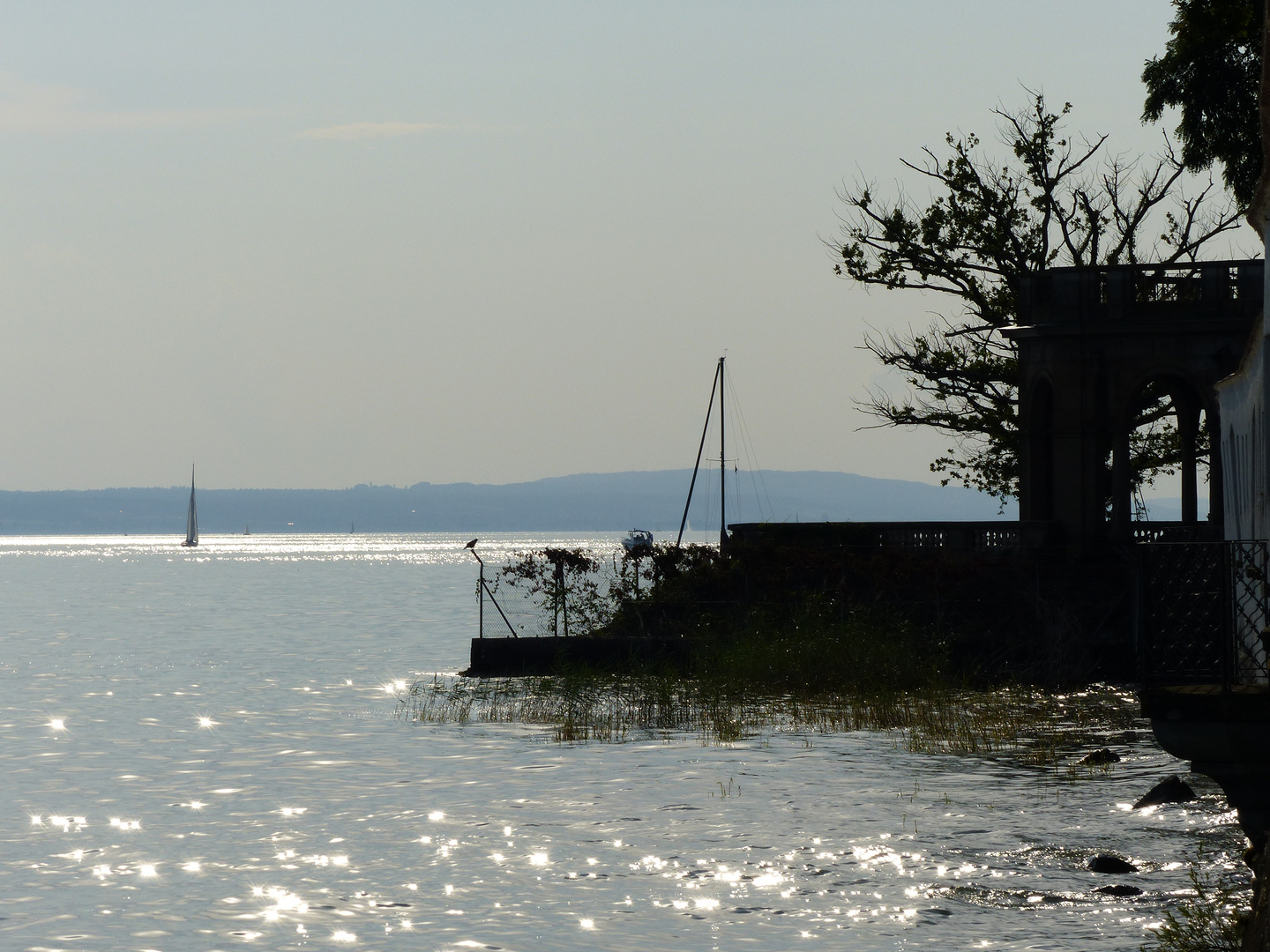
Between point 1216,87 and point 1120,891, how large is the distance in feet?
87.1

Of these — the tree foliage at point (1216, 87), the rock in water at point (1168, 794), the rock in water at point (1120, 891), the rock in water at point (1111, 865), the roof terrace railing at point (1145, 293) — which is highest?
the tree foliage at point (1216, 87)

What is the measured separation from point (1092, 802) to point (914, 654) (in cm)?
1262

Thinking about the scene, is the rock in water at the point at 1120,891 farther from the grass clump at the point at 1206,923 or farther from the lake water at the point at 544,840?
the grass clump at the point at 1206,923

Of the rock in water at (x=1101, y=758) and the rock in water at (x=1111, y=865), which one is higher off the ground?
the rock in water at (x=1101, y=758)

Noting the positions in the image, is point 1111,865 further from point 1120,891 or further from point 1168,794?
point 1168,794

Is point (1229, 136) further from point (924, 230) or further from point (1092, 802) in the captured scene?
point (1092, 802)

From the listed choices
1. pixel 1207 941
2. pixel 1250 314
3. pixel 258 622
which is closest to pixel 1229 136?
pixel 1250 314

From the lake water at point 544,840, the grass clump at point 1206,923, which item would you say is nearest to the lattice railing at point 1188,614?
the grass clump at point 1206,923

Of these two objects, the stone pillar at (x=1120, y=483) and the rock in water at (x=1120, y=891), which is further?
the stone pillar at (x=1120, y=483)

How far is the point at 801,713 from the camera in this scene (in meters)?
29.0

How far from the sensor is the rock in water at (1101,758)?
2250cm

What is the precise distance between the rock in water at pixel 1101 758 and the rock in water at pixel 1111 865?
6853mm

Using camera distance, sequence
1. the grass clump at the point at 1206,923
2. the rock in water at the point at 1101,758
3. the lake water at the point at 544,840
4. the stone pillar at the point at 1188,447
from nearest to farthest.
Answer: the grass clump at the point at 1206,923, the lake water at the point at 544,840, the rock in water at the point at 1101,758, the stone pillar at the point at 1188,447

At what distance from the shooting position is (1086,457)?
37.0m
